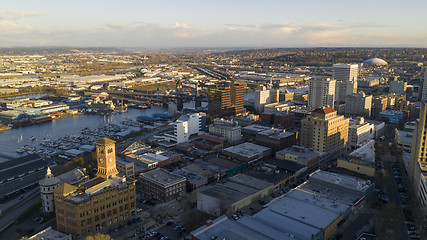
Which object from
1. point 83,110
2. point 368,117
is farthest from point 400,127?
point 83,110

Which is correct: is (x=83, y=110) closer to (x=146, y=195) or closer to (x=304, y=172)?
(x=146, y=195)

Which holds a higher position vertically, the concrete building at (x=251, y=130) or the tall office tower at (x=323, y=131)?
the tall office tower at (x=323, y=131)

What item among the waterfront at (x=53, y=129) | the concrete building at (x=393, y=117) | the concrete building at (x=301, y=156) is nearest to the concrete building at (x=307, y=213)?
the concrete building at (x=301, y=156)

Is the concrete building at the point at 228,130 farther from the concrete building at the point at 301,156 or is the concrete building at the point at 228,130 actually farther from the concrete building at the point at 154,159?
the concrete building at the point at 301,156

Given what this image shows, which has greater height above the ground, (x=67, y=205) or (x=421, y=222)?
(x=67, y=205)

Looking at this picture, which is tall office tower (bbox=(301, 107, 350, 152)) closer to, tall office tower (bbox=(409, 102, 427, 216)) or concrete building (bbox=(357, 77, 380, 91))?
tall office tower (bbox=(409, 102, 427, 216))

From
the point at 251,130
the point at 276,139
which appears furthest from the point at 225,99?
the point at 276,139

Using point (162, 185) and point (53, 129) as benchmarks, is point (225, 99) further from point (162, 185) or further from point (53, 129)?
point (162, 185)
